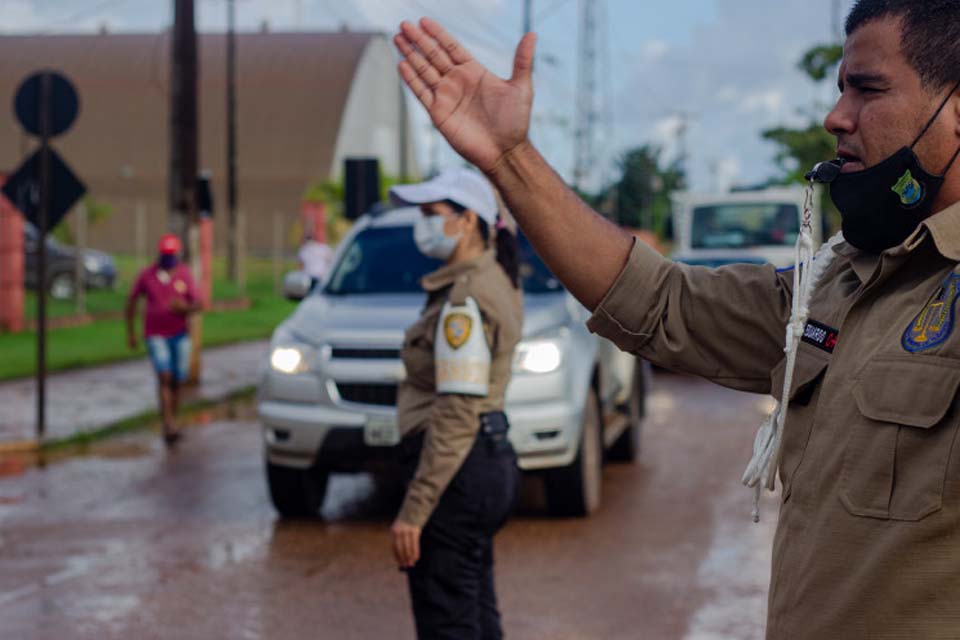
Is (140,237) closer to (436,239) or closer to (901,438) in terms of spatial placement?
(436,239)

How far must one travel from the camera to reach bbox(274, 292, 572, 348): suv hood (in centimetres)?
862

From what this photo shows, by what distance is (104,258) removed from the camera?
32.9 meters

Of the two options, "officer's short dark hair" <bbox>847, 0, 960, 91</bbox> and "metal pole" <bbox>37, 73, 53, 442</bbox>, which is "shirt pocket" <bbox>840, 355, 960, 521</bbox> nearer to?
"officer's short dark hair" <bbox>847, 0, 960, 91</bbox>

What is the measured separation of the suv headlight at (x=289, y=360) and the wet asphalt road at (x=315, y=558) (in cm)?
93

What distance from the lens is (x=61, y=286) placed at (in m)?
30.3

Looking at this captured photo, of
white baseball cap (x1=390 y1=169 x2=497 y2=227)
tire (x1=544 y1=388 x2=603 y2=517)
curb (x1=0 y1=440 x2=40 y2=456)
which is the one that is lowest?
curb (x1=0 y1=440 x2=40 y2=456)

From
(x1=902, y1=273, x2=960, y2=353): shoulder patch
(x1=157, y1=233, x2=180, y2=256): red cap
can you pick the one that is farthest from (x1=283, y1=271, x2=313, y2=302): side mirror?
(x1=902, y1=273, x2=960, y2=353): shoulder patch

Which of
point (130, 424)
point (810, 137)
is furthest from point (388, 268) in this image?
point (810, 137)

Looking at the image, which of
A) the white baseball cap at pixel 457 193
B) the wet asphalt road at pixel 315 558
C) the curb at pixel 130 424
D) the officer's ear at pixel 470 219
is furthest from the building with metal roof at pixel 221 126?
the officer's ear at pixel 470 219

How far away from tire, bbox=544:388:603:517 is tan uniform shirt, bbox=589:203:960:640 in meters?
6.29

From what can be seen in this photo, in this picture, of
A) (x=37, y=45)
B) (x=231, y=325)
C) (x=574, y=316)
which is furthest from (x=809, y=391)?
(x=37, y=45)

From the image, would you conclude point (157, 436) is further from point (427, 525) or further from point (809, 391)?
point (809, 391)

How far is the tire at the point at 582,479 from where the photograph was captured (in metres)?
8.76

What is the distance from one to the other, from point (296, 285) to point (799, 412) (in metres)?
7.22
